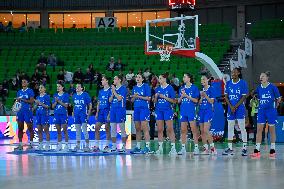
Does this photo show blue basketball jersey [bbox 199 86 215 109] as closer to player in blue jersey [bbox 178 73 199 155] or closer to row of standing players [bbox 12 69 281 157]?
row of standing players [bbox 12 69 281 157]

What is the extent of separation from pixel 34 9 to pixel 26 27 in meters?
4.22

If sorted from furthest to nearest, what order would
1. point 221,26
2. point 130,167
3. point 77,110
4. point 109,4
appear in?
point 109,4 < point 221,26 < point 77,110 < point 130,167

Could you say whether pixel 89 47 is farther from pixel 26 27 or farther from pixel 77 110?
pixel 77 110

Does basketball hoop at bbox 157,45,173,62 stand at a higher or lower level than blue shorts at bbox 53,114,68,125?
higher

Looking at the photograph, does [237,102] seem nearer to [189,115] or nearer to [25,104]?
[189,115]

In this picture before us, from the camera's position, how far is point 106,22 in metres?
44.8

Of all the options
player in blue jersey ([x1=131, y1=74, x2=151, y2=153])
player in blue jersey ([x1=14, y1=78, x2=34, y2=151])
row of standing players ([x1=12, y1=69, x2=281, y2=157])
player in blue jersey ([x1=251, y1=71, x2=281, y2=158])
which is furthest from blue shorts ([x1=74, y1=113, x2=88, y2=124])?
player in blue jersey ([x1=251, y1=71, x2=281, y2=158])

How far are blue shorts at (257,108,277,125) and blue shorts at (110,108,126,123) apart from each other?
161 inches

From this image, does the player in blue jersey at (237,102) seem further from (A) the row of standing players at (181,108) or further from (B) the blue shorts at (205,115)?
(B) the blue shorts at (205,115)

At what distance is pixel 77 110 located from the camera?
64.0 feet

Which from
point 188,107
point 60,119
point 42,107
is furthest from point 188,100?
point 42,107

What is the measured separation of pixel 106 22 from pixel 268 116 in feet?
96.6

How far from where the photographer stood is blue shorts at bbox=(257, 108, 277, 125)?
54.2ft

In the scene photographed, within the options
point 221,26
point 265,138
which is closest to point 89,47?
point 221,26
